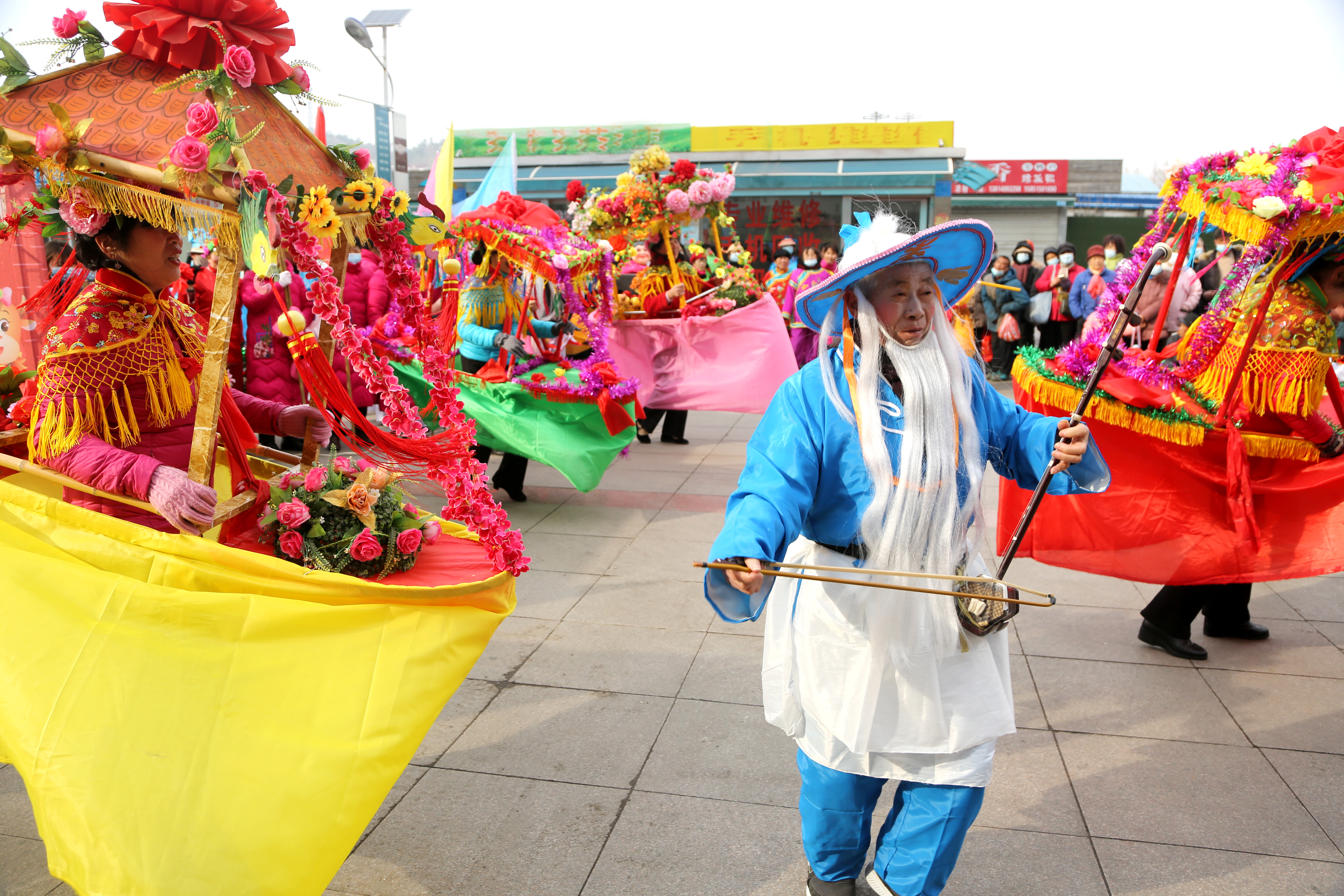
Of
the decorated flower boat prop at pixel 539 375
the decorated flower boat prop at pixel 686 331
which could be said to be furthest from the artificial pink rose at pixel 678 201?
the decorated flower boat prop at pixel 539 375

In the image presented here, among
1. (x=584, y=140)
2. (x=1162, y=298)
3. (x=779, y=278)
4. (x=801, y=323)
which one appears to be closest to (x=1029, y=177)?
(x=584, y=140)

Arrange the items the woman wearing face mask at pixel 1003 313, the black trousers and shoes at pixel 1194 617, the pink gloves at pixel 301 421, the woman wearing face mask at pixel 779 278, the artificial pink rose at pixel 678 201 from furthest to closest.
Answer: the woman wearing face mask at pixel 1003 313
the woman wearing face mask at pixel 779 278
the artificial pink rose at pixel 678 201
the black trousers and shoes at pixel 1194 617
the pink gloves at pixel 301 421

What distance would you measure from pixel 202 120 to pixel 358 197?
0.47 metres

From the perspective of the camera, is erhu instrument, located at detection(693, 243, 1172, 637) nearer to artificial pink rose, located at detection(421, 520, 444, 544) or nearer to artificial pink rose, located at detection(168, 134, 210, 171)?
artificial pink rose, located at detection(421, 520, 444, 544)

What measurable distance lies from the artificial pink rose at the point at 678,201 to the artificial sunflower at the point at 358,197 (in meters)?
5.53

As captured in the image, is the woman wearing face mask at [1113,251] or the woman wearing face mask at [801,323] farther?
the woman wearing face mask at [1113,251]

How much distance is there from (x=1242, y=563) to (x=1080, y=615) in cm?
91

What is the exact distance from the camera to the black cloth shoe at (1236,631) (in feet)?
13.0

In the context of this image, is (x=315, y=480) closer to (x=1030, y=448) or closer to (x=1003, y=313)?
(x=1030, y=448)

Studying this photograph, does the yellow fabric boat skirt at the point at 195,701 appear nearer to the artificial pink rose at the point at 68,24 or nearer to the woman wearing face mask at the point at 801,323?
the artificial pink rose at the point at 68,24

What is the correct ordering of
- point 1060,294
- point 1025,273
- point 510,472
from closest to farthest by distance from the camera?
1. point 510,472
2. point 1060,294
3. point 1025,273

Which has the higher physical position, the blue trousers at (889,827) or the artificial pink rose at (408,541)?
the artificial pink rose at (408,541)

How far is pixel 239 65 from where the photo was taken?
200 cm

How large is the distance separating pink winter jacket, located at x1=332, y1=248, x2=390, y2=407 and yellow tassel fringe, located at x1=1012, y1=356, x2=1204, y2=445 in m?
5.17
